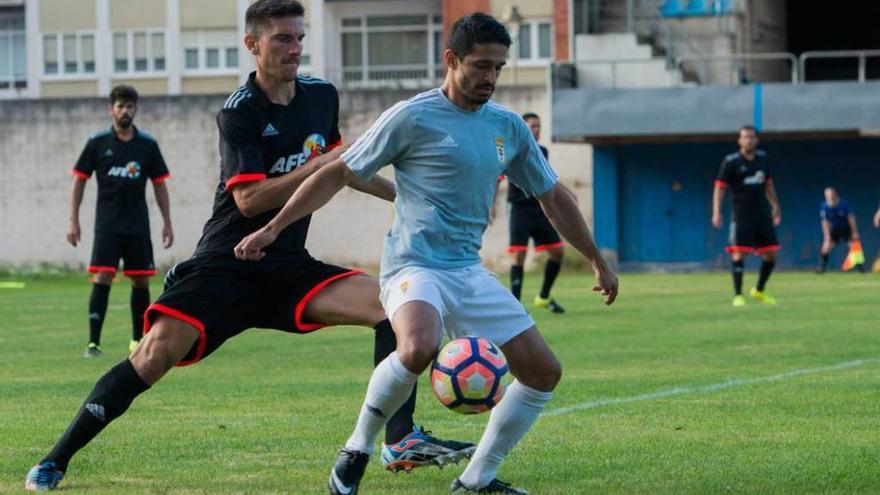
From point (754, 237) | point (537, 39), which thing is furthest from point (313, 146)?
point (537, 39)

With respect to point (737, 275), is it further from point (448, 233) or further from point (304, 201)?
point (304, 201)

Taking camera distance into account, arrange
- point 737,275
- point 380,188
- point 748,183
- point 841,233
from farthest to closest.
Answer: point 841,233 → point 737,275 → point 748,183 → point 380,188

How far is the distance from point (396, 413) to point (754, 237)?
14.8 meters

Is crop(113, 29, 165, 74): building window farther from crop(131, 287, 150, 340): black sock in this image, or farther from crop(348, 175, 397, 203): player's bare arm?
crop(348, 175, 397, 203): player's bare arm

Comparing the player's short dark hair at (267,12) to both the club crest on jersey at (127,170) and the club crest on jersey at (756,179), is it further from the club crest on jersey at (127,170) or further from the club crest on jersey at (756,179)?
the club crest on jersey at (756,179)

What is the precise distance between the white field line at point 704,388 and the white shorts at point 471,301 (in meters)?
2.95

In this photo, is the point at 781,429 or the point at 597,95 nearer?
the point at 781,429

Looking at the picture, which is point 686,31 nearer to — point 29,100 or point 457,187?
point 29,100

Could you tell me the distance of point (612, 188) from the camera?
38.3 meters

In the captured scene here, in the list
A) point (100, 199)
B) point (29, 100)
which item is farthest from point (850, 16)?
point (100, 199)

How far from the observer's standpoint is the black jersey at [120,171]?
1489 cm

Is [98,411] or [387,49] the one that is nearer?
[98,411]

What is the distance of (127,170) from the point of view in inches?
587

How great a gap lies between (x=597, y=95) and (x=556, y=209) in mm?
28995
